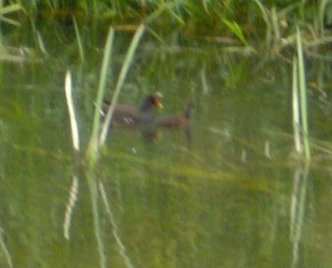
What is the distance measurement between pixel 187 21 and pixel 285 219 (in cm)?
435

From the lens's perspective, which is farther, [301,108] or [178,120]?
[178,120]

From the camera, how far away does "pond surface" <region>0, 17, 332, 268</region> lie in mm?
4938

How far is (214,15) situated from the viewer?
9.23 m

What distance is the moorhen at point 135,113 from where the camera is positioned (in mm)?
6770

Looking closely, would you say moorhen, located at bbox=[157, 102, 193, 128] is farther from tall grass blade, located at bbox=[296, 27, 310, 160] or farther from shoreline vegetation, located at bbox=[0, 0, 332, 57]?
shoreline vegetation, located at bbox=[0, 0, 332, 57]

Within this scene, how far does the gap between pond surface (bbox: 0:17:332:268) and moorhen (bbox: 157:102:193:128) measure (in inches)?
2.0

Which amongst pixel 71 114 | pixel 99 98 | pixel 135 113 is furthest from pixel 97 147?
pixel 135 113

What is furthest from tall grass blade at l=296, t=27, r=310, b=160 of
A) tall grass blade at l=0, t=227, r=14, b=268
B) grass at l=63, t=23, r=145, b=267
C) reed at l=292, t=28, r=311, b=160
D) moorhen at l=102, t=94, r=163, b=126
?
tall grass blade at l=0, t=227, r=14, b=268

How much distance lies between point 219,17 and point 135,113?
2.39 meters

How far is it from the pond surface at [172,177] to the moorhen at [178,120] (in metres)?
0.05

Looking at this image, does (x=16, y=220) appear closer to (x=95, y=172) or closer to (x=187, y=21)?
(x=95, y=172)

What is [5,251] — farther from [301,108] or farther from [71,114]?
[301,108]

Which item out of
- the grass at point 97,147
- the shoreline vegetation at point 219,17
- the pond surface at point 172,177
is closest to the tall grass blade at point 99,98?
the grass at point 97,147

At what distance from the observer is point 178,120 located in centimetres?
668
